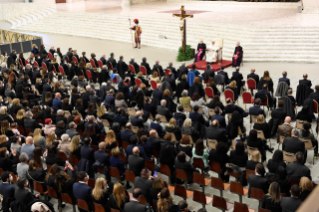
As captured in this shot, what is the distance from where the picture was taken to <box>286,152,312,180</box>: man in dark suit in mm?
6999

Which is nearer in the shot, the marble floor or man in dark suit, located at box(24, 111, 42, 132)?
man in dark suit, located at box(24, 111, 42, 132)

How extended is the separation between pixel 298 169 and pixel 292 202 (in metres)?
1.32

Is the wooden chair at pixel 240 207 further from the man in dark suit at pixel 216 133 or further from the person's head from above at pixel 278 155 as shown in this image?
the man in dark suit at pixel 216 133

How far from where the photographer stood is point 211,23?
2362cm

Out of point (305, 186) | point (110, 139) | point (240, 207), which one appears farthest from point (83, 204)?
point (305, 186)

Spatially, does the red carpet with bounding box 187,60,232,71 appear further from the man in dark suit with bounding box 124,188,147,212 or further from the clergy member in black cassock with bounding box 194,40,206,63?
the man in dark suit with bounding box 124,188,147,212

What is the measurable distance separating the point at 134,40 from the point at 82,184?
62.9 feet

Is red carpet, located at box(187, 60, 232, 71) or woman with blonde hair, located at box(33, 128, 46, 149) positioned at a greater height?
red carpet, located at box(187, 60, 232, 71)

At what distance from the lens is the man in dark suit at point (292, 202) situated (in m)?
5.89

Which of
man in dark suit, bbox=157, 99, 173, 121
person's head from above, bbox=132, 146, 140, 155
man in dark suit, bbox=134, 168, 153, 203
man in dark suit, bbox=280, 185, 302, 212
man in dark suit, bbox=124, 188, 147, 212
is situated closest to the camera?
man in dark suit, bbox=280, 185, 302, 212

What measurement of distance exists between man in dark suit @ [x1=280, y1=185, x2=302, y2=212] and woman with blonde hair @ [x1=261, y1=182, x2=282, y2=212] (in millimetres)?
118

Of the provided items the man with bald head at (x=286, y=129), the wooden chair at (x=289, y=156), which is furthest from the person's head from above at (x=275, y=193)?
the man with bald head at (x=286, y=129)

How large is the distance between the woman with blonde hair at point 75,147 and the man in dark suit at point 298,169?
4.60 meters

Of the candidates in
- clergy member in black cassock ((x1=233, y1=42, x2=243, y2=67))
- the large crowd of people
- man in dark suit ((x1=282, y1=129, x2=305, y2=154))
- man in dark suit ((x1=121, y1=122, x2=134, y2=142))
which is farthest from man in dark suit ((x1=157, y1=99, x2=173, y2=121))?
clergy member in black cassock ((x1=233, y1=42, x2=243, y2=67))
